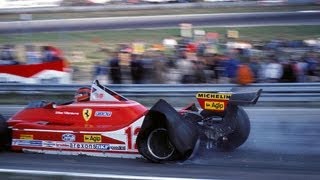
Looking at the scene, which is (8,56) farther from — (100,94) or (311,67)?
(311,67)

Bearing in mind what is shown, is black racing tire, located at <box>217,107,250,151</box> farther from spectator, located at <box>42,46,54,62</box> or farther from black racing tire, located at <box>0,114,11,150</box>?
spectator, located at <box>42,46,54,62</box>

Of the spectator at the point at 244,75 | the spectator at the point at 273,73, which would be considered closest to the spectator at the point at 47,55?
the spectator at the point at 244,75

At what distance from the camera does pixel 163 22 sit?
27.6m

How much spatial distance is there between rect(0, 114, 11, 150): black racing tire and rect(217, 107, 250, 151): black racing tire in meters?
3.43

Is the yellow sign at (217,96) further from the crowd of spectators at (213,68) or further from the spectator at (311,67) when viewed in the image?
the spectator at (311,67)

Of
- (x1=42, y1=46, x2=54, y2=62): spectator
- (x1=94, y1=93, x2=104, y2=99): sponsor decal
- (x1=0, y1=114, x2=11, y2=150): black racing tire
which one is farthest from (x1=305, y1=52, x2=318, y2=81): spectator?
(x1=0, y1=114, x2=11, y2=150): black racing tire

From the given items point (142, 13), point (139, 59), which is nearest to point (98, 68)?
point (139, 59)

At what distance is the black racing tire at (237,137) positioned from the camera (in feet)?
26.5

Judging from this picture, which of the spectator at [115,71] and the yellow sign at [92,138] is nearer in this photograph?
the yellow sign at [92,138]

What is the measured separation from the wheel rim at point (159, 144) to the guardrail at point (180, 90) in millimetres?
5888

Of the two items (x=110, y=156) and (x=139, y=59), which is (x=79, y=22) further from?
(x=110, y=156)

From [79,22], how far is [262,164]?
2311cm

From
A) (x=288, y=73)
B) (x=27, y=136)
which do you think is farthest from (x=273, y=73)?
(x=27, y=136)

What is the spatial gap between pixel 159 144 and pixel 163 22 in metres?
20.3
